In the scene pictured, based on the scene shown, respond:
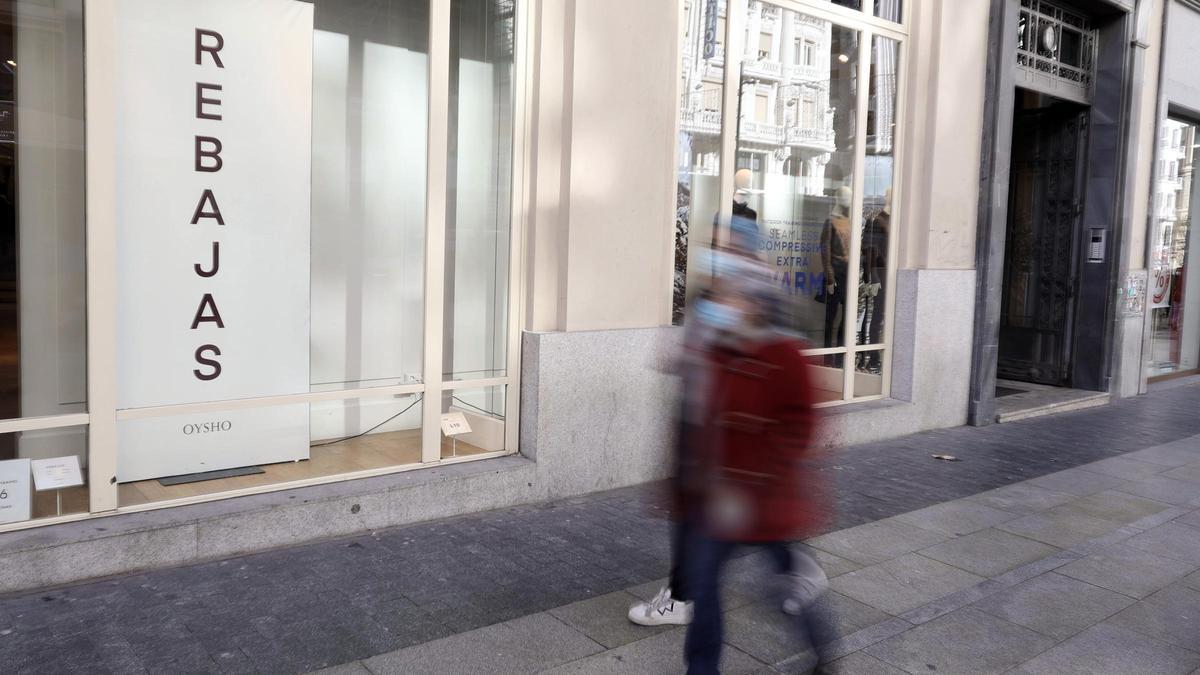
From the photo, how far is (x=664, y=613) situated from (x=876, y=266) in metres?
5.88

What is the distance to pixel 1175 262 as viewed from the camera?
45.0ft

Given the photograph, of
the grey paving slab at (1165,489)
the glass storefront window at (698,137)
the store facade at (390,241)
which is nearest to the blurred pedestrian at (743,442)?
the store facade at (390,241)

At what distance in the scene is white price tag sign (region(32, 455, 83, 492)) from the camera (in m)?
4.76

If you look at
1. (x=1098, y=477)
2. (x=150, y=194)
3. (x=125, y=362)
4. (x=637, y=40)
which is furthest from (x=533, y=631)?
(x=1098, y=477)

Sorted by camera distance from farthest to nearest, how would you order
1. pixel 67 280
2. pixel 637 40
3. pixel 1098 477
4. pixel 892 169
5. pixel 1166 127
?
pixel 1166 127, pixel 892 169, pixel 1098 477, pixel 637 40, pixel 67 280

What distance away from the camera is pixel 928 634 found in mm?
4406

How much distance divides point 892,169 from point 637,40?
3.81 m

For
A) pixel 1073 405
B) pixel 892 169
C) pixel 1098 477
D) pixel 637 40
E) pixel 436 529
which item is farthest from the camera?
pixel 1073 405

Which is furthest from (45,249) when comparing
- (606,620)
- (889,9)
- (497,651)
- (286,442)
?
(889,9)

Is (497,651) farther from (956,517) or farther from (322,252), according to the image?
(956,517)

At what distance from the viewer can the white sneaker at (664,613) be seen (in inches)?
170

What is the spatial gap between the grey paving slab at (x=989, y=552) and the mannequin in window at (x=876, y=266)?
137 inches

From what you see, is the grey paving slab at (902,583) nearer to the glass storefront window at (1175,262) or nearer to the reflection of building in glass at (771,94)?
the reflection of building in glass at (771,94)

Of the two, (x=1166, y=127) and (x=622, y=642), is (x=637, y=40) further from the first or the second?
(x=1166, y=127)
